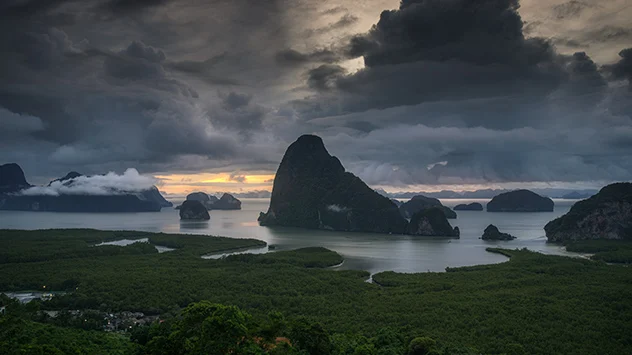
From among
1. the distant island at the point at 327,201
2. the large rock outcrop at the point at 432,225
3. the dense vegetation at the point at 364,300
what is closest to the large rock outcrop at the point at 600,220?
the large rock outcrop at the point at 432,225

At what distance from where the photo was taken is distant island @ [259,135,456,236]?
487 feet

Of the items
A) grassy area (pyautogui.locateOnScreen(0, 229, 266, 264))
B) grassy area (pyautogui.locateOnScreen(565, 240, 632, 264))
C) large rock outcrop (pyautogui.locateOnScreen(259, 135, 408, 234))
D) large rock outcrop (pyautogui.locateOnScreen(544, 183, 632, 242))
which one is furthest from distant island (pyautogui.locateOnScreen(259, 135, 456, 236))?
grassy area (pyautogui.locateOnScreen(0, 229, 266, 264))

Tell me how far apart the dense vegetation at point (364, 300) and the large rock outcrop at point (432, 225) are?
59753mm

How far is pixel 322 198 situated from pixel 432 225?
4978 centimetres

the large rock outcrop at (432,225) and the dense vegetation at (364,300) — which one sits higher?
the large rock outcrop at (432,225)

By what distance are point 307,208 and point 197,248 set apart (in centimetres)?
8568

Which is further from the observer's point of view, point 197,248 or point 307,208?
point 307,208

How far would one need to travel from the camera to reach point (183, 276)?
2267 inches

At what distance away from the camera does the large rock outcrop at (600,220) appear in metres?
109

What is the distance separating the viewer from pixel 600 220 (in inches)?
4373

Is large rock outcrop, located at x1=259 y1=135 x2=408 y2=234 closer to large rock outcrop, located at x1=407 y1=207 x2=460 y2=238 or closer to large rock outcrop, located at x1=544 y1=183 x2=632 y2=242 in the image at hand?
large rock outcrop, located at x1=407 y1=207 x2=460 y2=238

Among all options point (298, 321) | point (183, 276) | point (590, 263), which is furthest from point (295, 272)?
point (590, 263)

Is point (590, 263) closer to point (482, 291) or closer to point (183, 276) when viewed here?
point (482, 291)

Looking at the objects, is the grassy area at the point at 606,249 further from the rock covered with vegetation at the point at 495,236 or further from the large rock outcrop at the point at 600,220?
the rock covered with vegetation at the point at 495,236
